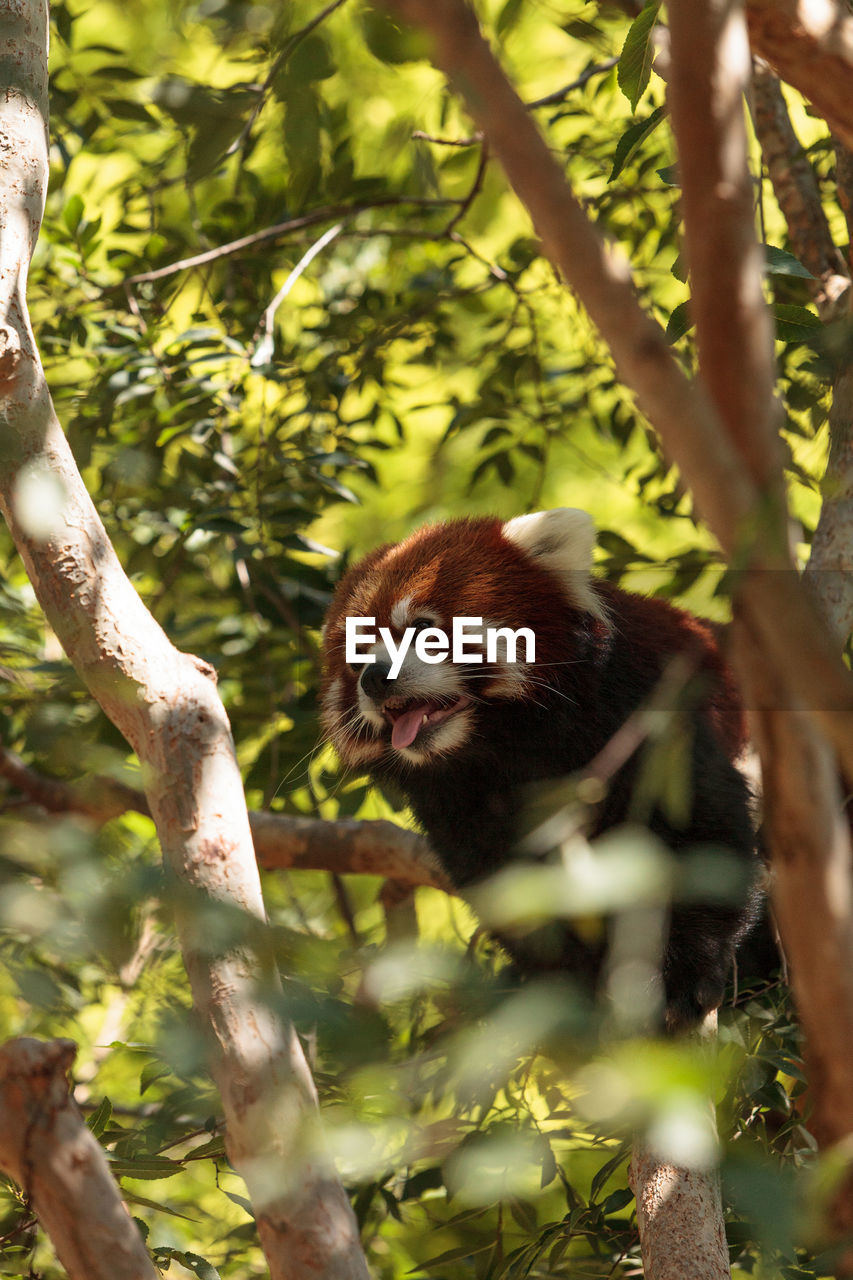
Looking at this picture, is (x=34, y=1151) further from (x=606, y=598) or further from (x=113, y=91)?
(x=113, y=91)

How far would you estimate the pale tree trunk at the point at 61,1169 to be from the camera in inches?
34.4

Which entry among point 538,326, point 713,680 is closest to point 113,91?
point 538,326

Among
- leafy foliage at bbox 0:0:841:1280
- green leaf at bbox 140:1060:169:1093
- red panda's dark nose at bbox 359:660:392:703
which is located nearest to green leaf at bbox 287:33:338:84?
leafy foliage at bbox 0:0:841:1280

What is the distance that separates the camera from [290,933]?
1069 millimetres

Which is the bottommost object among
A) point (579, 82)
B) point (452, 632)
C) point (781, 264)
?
point (452, 632)

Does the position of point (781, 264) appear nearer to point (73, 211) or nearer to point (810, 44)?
point (810, 44)

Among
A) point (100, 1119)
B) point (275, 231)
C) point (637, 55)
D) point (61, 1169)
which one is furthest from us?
point (275, 231)

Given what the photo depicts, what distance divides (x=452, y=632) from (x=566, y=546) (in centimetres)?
29

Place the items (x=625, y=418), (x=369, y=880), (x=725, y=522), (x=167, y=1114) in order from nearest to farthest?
(x=725, y=522) → (x=167, y=1114) → (x=625, y=418) → (x=369, y=880)

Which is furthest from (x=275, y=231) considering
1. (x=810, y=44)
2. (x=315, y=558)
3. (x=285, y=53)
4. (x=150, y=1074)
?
(x=150, y=1074)

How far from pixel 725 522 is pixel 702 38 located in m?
0.27

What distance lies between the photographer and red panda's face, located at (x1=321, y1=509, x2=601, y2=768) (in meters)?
2.19

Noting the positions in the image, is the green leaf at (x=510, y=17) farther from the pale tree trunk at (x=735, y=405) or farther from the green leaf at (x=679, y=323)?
the pale tree trunk at (x=735, y=405)

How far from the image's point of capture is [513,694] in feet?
7.18
